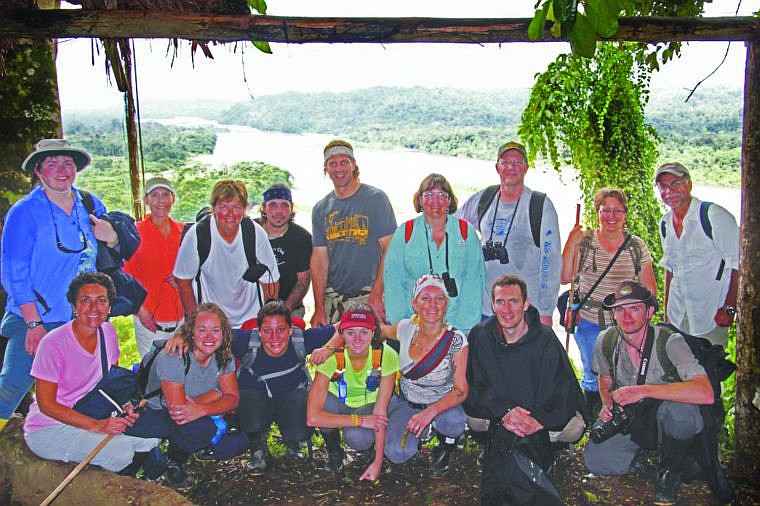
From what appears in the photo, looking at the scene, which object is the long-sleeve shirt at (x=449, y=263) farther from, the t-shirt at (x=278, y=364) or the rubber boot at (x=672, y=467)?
the rubber boot at (x=672, y=467)

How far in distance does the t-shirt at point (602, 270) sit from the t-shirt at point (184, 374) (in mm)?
2530

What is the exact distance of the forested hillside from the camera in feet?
16.9

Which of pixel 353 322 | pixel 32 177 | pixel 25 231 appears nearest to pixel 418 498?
pixel 353 322

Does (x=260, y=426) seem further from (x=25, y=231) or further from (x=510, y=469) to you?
(x=25, y=231)

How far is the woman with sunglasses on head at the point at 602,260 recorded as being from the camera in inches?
181

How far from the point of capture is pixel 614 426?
4.51 metres

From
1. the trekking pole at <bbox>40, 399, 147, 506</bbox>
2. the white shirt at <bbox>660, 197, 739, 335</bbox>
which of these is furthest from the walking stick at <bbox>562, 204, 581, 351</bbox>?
the trekking pole at <bbox>40, 399, 147, 506</bbox>

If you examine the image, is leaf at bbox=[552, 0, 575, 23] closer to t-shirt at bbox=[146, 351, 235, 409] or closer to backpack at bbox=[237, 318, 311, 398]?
backpack at bbox=[237, 318, 311, 398]

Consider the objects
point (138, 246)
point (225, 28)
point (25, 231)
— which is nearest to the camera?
point (225, 28)

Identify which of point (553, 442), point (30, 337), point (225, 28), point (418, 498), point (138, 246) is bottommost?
point (418, 498)

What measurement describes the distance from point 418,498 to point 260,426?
1.18 meters

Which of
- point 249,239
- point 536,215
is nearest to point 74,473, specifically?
point 249,239

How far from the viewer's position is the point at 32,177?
4.59 meters

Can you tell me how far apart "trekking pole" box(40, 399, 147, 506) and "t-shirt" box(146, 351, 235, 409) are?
0.14 meters
